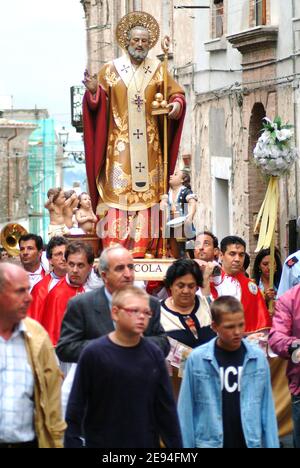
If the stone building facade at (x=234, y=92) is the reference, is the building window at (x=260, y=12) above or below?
above

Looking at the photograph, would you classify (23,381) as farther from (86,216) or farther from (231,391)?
(86,216)

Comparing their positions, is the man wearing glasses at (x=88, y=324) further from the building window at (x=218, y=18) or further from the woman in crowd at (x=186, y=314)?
the building window at (x=218, y=18)

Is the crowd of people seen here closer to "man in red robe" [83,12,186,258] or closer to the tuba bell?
"man in red robe" [83,12,186,258]

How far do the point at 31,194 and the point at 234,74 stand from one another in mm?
40320

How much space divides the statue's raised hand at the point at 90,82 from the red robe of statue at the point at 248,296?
3.03 metres

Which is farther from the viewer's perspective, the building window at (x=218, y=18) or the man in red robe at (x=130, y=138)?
the building window at (x=218, y=18)

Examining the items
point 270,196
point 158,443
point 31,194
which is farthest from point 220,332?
point 31,194

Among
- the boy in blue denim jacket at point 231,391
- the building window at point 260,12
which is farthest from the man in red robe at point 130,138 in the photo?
the building window at point 260,12

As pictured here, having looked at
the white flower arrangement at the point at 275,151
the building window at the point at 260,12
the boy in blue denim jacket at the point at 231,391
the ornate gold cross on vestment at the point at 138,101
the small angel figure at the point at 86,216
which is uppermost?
the building window at the point at 260,12

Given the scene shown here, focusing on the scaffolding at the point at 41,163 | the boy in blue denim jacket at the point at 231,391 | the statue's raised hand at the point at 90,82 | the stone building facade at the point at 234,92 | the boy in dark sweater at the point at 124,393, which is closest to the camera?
the boy in dark sweater at the point at 124,393

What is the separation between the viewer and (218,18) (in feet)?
84.7

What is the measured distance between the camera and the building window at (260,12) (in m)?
22.4

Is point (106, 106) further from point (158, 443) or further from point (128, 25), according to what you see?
point (158, 443)

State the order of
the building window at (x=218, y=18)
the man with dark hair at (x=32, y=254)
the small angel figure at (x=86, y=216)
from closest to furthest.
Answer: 1. the man with dark hair at (x=32, y=254)
2. the small angel figure at (x=86, y=216)
3. the building window at (x=218, y=18)
